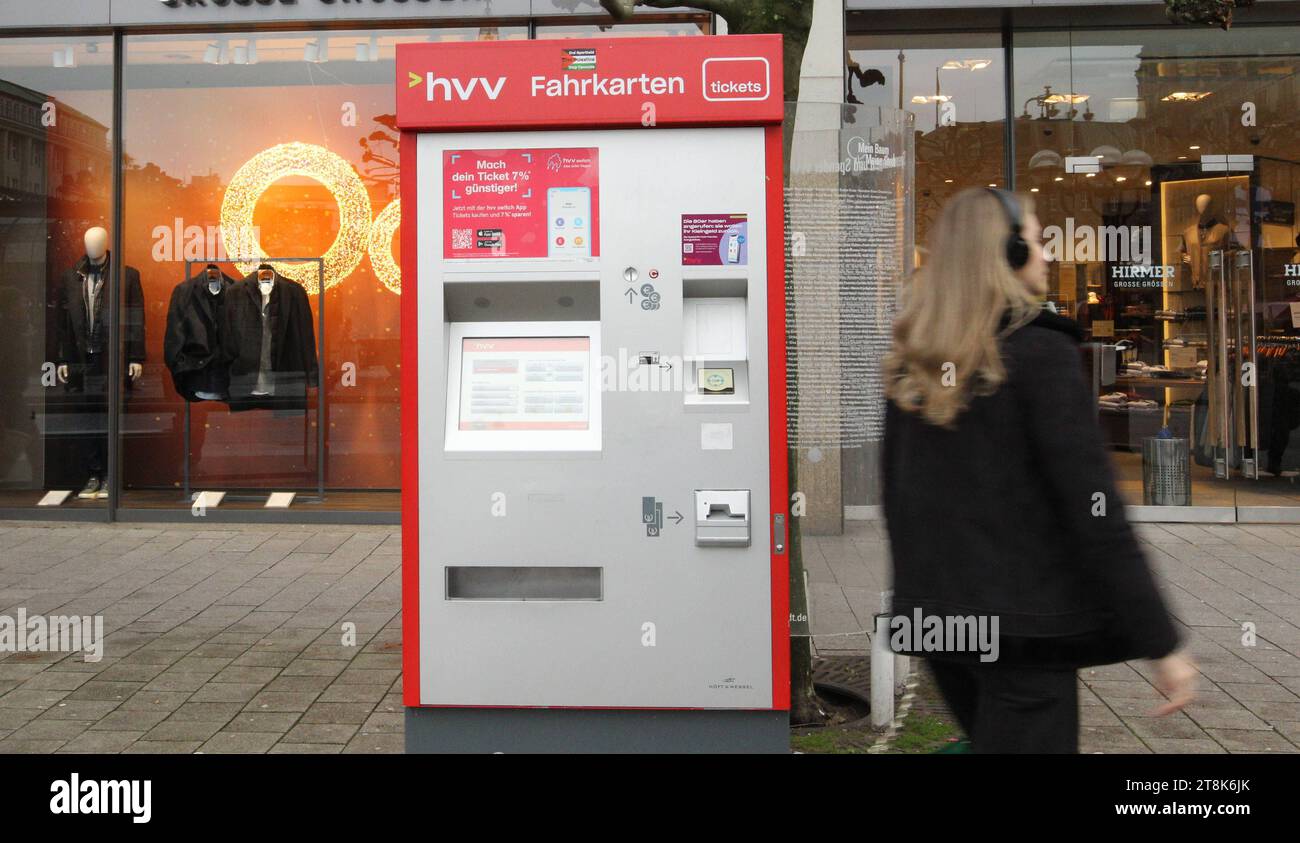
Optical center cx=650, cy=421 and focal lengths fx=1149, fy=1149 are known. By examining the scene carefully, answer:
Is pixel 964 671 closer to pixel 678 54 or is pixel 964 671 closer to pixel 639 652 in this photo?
pixel 639 652

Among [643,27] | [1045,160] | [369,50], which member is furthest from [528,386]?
[1045,160]

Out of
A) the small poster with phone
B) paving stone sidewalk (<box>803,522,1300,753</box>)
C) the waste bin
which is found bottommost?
paving stone sidewalk (<box>803,522,1300,753</box>)

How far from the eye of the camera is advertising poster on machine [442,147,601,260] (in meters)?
3.64

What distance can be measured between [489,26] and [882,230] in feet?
19.6

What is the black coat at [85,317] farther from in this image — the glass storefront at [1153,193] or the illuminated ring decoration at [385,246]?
the glass storefront at [1153,193]

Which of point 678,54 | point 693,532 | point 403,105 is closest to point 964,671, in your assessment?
point 693,532

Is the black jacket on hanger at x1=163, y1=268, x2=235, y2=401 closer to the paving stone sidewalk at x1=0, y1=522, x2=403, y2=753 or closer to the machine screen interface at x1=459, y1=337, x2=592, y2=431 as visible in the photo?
the paving stone sidewalk at x1=0, y1=522, x2=403, y2=753

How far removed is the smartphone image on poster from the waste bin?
24.0ft

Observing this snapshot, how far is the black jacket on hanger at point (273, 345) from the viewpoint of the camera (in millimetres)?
9789

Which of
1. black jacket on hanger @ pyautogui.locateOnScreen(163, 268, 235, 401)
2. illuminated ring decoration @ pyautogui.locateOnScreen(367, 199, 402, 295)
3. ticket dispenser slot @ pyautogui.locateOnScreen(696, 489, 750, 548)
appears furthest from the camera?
illuminated ring decoration @ pyautogui.locateOnScreen(367, 199, 402, 295)

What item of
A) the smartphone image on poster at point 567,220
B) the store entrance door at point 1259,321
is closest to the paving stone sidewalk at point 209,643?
the smartphone image on poster at point 567,220

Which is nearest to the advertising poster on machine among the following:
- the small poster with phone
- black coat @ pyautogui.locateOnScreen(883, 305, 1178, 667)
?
the small poster with phone

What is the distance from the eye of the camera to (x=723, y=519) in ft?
11.9

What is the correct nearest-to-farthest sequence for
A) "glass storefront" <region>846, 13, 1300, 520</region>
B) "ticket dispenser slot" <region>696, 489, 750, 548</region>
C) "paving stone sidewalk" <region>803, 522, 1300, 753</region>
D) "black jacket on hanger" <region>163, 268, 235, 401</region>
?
"ticket dispenser slot" <region>696, 489, 750, 548</region> → "paving stone sidewalk" <region>803, 522, 1300, 753</region> → "glass storefront" <region>846, 13, 1300, 520</region> → "black jacket on hanger" <region>163, 268, 235, 401</region>
